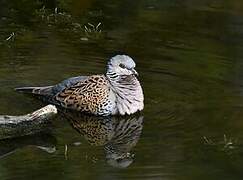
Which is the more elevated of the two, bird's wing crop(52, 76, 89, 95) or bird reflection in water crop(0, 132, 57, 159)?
bird's wing crop(52, 76, 89, 95)

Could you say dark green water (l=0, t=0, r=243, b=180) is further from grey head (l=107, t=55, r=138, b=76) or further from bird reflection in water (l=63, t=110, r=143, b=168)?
grey head (l=107, t=55, r=138, b=76)

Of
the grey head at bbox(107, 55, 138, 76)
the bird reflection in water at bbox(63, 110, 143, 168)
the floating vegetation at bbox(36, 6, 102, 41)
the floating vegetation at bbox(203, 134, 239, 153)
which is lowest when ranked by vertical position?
the bird reflection in water at bbox(63, 110, 143, 168)

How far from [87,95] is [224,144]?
1.69 meters

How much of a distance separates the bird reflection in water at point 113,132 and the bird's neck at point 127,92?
89mm

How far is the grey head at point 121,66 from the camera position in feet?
29.0

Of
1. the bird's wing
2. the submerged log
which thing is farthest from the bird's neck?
the submerged log

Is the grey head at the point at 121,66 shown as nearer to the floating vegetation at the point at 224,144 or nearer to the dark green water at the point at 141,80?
the dark green water at the point at 141,80

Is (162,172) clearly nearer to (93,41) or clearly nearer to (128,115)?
(128,115)

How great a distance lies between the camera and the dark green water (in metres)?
7.26

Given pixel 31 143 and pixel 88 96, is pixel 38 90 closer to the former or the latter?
pixel 88 96

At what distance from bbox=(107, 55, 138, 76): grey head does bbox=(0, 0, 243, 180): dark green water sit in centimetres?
39

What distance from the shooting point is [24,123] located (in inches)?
305

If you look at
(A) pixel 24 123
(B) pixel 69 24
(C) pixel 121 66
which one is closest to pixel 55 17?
(B) pixel 69 24

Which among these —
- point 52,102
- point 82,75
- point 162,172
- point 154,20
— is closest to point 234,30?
point 154,20
